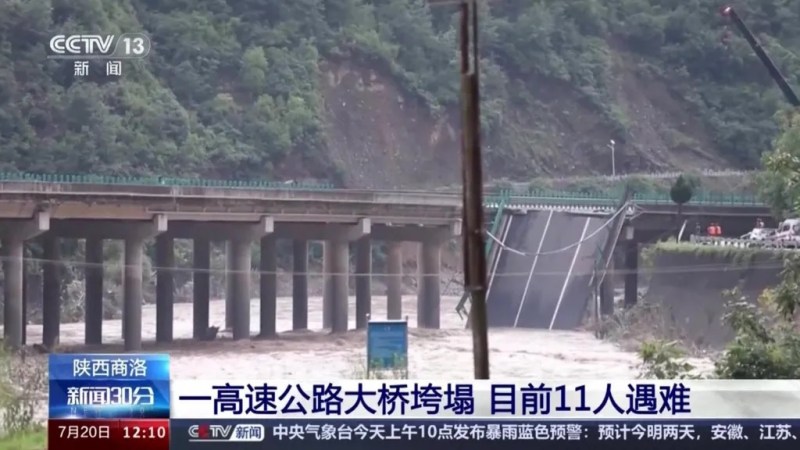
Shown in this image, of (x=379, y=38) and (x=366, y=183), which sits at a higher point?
(x=379, y=38)

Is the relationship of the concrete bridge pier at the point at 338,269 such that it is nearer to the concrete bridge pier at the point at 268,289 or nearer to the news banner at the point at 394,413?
the concrete bridge pier at the point at 268,289

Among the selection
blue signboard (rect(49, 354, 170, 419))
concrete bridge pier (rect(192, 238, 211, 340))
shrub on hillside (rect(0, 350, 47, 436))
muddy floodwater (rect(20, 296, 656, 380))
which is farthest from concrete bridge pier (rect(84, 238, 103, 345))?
blue signboard (rect(49, 354, 170, 419))

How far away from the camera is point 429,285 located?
5062 centimetres

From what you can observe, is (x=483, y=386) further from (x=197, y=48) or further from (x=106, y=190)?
(x=197, y=48)

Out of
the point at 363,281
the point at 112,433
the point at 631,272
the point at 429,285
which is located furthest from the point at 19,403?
the point at 631,272

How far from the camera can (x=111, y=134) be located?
55812 mm

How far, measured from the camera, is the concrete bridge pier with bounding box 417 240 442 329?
49.9 m

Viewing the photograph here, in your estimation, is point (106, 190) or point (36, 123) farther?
point (36, 123)

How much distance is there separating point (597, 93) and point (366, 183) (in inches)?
431

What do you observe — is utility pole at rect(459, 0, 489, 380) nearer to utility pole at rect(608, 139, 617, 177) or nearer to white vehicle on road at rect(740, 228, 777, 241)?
white vehicle on road at rect(740, 228, 777, 241)

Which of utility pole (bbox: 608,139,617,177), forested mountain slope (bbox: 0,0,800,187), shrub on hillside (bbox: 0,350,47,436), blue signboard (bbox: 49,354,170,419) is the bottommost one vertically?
shrub on hillside (bbox: 0,350,47,436)

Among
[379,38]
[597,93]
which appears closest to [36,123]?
[379,38]

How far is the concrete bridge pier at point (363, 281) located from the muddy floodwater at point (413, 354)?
1575 millimetres

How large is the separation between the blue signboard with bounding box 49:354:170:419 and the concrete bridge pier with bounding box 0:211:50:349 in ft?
90.2
